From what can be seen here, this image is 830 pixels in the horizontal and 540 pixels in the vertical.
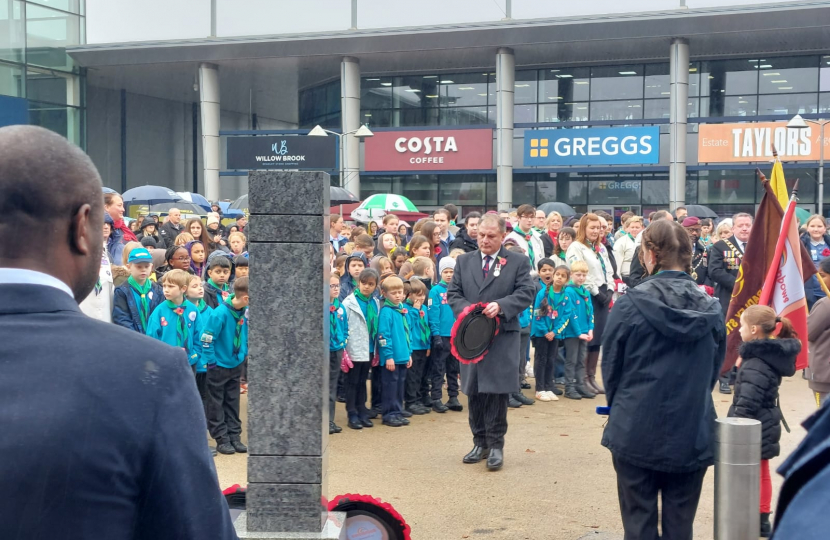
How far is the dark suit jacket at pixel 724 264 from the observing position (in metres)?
11.1

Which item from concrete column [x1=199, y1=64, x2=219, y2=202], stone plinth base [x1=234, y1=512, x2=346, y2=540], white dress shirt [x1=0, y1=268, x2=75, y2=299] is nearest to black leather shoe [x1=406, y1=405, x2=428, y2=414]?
stone plinth base [x1=234, y1=512, x2=346, y2=540]

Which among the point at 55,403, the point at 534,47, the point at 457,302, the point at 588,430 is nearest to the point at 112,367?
the point at 55,403

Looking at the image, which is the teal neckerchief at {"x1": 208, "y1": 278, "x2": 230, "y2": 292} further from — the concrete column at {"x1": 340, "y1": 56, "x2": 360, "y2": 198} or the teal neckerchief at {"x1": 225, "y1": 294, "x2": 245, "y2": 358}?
the concrete column at {"x1": 340, "y1": 56, "x2": 360, "y2": 198}

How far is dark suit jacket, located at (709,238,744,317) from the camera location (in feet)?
36.3

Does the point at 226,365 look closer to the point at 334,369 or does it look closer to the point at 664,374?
the point at 334,369

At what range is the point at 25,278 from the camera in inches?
61.1

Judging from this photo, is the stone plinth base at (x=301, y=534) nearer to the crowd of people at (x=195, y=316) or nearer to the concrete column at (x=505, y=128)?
the crowd of people at (x=195, y=316)

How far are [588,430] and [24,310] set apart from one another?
796 centimetres

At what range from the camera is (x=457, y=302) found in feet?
25.0

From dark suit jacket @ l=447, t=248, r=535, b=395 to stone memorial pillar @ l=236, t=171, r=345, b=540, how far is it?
2.79m

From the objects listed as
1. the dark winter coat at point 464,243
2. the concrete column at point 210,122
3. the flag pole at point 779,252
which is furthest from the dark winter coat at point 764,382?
the concrete column at point 210,122

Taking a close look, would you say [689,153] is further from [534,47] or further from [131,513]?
[131,513]

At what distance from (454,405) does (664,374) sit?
560 cm

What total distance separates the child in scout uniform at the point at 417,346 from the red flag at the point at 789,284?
3.72m
